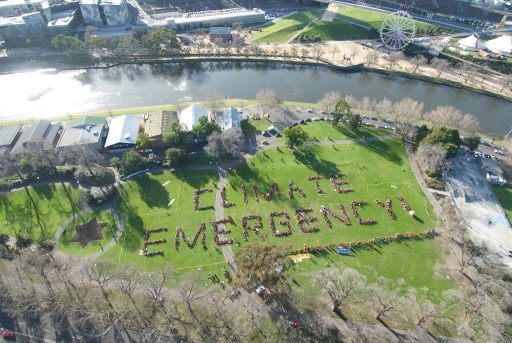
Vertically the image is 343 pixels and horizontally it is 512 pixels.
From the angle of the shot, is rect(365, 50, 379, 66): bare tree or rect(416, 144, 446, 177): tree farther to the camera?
rect(365, 50, 379, 66): bare tree

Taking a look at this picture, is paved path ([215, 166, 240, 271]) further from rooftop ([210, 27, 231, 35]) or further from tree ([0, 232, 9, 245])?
rooftop ([210, 27, 231, 35])

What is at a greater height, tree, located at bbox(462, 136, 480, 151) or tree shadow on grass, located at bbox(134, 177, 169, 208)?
tree, located at bbox(462, 136, 480, 151)

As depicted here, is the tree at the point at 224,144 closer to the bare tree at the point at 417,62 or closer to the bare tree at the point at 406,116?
the bare tree at the point at 406,116

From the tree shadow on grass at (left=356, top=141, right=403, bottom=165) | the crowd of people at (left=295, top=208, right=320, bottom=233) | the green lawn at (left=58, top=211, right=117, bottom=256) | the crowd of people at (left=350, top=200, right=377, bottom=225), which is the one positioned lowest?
the green lawn at (left=58, top=211, right=117, bottom=256)

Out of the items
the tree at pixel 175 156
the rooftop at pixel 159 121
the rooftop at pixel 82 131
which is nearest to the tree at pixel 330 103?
the rooftop at pixel 159 121

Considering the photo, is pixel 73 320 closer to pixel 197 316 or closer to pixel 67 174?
pixel 197 316

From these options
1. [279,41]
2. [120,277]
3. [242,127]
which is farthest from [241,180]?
[279,41]

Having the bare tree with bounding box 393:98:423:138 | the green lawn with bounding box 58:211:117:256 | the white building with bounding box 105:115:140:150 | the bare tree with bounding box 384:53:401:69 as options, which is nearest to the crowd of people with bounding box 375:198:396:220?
the bare tree with bounding box 393:98:423:138
